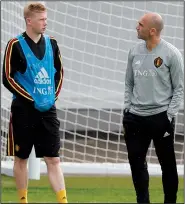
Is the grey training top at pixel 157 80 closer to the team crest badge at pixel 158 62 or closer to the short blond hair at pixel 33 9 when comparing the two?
the team crest badge at pixel 158 62

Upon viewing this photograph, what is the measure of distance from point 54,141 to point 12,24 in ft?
12.6

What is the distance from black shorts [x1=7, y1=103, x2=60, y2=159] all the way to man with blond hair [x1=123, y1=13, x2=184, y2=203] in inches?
22.8

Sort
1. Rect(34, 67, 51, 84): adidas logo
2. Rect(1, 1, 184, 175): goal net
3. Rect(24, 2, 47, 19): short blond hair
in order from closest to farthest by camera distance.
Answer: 1. Rect(34, 67, 51, 84): adidas logo
2. Rect(24, 2, 47, 19): short blond hair
3. Rect(1, 1, 184, 175): goal net

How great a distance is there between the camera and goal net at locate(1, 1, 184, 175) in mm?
12398

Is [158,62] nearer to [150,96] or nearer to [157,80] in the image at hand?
[157,80]

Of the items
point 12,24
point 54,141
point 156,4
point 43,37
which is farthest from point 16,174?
point 156,4

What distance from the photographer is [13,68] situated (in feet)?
24.1

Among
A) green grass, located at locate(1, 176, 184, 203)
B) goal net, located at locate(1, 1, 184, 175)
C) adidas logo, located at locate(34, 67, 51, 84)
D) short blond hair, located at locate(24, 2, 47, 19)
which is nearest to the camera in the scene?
adidas logo, located at locate(34, 67, 51, 84)

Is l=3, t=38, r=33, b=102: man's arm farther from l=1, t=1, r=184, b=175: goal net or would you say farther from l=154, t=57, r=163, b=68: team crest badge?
l=1, t=1, r=184, b=175: goal net

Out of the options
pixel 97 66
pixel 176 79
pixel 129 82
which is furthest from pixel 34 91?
pixel 97 66

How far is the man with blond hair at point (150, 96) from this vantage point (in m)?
7.39

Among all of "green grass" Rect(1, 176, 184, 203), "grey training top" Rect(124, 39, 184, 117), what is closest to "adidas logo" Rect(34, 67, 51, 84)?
"grey training top" Rect(124, 39, 184, 117)

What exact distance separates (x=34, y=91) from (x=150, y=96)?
871mm

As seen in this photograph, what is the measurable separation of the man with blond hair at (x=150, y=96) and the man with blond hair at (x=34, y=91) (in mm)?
574
